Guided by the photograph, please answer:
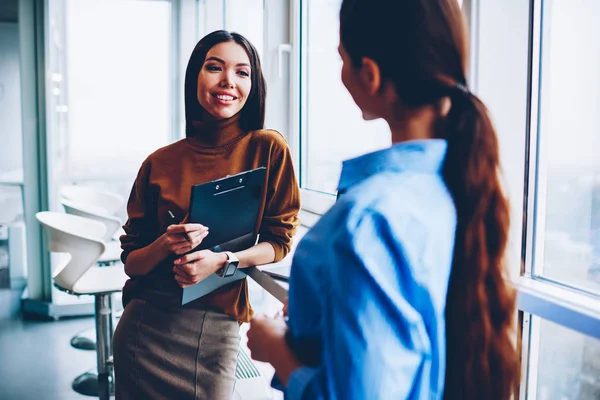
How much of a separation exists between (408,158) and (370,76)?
106 millimetres

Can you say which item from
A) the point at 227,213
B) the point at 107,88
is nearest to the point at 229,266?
the point at 227,213

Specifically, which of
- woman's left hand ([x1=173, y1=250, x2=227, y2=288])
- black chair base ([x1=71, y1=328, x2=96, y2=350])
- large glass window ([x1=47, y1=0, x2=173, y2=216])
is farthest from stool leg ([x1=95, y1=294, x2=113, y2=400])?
woman's left hand ([x1=173, y1=250, x2=227, y2=288])

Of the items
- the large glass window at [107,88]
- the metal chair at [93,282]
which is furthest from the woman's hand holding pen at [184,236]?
the large glass window at [107,88]

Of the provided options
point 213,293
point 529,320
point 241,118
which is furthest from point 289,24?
point 529,320

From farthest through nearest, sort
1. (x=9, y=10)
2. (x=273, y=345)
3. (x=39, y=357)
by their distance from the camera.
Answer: (x=9, y=10) → (x=39, y=357) → (x=273, y=345)

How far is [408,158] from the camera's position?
61cm

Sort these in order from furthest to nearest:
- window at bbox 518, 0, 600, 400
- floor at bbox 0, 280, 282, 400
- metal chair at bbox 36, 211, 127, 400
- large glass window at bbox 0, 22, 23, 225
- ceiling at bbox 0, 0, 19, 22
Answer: large glass window at bbox 0, 22, 23, 225 → ceiling at bbox 0, 0, 19, 22 → floor at bbox 0, 280, 282, 400 → metal chair at bbox 36, 211, 127, 400 → window at bbox 518, 0, 600, 400

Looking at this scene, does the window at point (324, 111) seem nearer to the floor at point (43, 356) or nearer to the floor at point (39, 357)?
the floor at point (43, 356)

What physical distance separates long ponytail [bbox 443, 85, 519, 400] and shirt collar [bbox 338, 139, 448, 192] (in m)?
0.02

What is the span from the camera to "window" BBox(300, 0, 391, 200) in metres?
2.16

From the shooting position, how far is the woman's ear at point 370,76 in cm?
62

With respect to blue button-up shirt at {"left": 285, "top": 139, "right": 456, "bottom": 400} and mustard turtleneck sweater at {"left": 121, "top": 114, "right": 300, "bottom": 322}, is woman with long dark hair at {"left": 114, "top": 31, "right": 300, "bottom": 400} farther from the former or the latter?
blue button-up shirt at {"left": 285, "top": 139, "right": 456, "bottom": 400}

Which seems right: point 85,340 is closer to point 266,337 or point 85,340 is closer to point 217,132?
point 217,132

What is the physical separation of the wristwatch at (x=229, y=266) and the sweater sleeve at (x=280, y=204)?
117 mm
